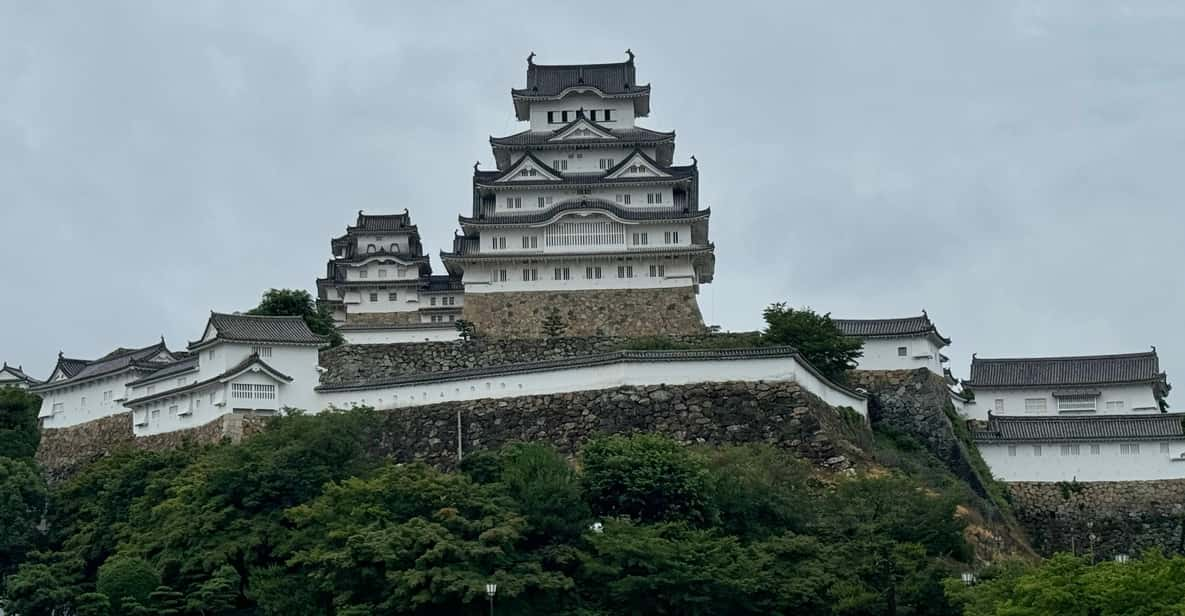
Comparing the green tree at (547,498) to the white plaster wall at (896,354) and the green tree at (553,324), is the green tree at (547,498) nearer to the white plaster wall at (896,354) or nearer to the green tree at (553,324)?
the white plaster wall at (896,354)

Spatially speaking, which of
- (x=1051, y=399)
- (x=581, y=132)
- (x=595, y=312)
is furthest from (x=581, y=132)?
(x=1051, y=399)

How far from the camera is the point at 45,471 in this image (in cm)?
4781

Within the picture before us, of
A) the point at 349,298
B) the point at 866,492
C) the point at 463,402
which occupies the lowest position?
the point at 866,492

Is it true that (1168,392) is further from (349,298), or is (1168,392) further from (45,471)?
(45,471)

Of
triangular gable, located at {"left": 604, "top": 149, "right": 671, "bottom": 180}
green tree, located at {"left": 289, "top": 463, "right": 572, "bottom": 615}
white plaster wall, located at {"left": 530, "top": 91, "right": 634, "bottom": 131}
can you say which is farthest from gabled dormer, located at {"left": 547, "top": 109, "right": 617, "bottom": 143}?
green tree, located at {"left": 289, "top": 463, "right": 572, "bottom": 615}

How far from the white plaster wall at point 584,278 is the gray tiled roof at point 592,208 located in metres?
1.26

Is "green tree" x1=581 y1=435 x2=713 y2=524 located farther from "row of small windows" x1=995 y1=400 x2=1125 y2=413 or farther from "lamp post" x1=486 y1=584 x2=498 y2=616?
"row of small windows" x1=995 y1=400 x2=1125 y2=413

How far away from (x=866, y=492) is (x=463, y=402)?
11.7 m

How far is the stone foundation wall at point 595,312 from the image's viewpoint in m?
49.9

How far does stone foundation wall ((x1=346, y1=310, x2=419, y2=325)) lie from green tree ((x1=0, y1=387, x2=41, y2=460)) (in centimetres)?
1323

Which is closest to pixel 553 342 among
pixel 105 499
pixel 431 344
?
pixel 431 344

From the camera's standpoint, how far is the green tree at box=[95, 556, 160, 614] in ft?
113

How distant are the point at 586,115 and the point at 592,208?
21.4 ft

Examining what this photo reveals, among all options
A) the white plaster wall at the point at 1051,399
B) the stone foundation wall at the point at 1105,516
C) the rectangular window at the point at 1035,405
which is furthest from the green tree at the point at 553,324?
the stone foundation wall at the point at 1105,516
